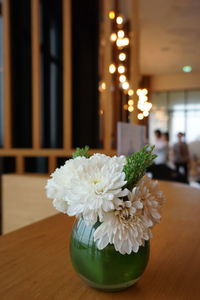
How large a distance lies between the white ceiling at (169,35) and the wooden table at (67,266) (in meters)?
3.90

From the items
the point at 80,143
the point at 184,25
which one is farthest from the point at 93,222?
the point at 184,25

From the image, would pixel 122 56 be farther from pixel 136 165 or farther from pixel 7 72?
pixel 136 165

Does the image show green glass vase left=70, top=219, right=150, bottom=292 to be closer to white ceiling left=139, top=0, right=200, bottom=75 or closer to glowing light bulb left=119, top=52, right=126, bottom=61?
glowing light bulb left=119, top=52, right=126, bottom=61

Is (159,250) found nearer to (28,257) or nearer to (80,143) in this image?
(28,257)

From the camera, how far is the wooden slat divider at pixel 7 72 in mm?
2379

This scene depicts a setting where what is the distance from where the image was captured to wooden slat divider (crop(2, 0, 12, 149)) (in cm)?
238

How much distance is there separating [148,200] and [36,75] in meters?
2.05

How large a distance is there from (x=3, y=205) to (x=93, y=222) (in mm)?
1760

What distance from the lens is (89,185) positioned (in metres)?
0.49

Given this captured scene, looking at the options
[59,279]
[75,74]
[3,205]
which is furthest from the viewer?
[75,74]

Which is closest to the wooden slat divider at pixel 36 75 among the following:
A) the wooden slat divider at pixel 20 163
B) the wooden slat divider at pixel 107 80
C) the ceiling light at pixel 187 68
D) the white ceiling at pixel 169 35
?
the wooden slat divider at pixel 20 163

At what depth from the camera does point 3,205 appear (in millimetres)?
2105

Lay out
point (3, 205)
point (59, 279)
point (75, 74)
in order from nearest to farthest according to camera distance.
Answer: point (59, 279) < point (3, 205) < point (75, 74)

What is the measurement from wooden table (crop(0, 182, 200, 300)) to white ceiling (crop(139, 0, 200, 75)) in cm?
390
